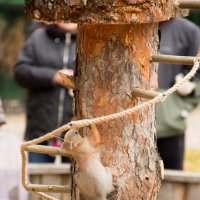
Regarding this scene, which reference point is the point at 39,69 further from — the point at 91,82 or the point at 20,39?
the point at 20,39

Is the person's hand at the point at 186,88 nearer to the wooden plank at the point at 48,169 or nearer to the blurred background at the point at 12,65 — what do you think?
Result: the wooden plank at the point at 48,169

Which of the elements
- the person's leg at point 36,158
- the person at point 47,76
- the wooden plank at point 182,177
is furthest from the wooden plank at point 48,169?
the wooden plank at point 182,177

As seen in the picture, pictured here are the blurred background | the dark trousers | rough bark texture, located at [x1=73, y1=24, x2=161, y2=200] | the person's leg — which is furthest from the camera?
the blurred background

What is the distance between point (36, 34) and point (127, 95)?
8.63 feet

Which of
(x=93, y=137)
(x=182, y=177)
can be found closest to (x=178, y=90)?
(x=182, y=177)

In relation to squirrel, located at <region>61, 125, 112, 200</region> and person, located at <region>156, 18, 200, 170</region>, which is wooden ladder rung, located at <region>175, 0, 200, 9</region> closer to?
squirrel, located at <region>61, 125, 112, 200</region>

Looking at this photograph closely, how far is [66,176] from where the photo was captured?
4375mm

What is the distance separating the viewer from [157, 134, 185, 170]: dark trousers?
4469 mm

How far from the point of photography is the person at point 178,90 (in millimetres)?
4340

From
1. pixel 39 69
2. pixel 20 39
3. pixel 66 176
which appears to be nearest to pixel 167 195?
pixel 66 176

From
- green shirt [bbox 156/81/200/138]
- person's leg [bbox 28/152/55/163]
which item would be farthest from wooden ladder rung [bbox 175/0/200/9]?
person's leg [bbox 28/152/55/163]

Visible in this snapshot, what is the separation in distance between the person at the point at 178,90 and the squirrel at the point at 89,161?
2.27m

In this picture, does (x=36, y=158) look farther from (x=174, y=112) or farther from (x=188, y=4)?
(x=188, y=4)

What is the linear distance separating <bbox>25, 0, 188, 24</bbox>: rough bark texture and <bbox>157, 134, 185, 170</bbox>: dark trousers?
96.9 inches
